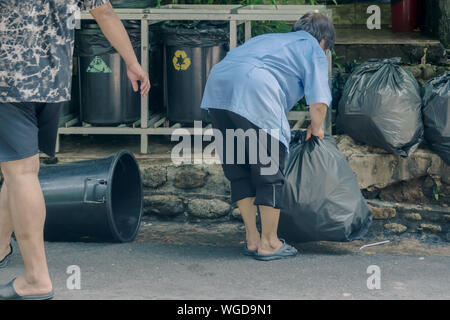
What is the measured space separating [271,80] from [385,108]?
45.1 inches

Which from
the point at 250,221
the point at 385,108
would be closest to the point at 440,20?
the point at 385,108

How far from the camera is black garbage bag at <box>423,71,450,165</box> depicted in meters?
5.23

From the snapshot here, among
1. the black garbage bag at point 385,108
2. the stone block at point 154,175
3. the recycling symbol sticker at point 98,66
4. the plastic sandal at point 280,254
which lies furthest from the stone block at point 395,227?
the recycling symbol sticker at point 98,66

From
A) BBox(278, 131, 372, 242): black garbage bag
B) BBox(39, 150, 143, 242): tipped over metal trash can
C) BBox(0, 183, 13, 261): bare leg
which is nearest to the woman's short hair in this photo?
BBox(278, 131, 372, 242): black garbage bag

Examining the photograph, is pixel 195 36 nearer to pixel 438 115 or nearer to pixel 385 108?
pixel 385 108

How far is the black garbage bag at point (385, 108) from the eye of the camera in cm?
523

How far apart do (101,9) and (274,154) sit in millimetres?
1226

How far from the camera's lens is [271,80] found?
4371 mm

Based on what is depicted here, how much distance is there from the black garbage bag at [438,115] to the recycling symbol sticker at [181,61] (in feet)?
5.15

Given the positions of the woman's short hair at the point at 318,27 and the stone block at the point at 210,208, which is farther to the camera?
the stone block at the point at 210,208

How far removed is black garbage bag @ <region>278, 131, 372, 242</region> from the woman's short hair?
57 cm

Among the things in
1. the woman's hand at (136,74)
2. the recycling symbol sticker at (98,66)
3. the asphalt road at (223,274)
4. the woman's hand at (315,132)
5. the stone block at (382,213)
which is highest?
the woman's hand at (136,74)

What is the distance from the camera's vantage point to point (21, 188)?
3.63 m

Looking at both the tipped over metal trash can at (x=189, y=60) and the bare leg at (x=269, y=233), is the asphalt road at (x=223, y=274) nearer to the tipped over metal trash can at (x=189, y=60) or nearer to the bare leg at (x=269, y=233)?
the bare leg at (x=269, y=233)
